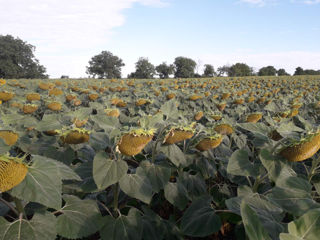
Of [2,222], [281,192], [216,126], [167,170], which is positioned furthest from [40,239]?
[216,126]

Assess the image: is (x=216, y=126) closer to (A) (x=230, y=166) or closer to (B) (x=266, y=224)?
(A) (x=230, y=166)

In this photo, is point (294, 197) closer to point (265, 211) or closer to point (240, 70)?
point (265, 211)

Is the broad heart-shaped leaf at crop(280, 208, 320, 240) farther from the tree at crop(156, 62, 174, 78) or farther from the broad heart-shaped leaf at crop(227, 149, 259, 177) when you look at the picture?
the tree at crop(156, 62, 174, 78)

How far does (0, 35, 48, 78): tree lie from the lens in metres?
50.8

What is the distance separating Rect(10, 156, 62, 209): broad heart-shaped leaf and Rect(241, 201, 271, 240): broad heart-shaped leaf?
0.66 metres

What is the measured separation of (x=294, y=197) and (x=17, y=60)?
6069 cm

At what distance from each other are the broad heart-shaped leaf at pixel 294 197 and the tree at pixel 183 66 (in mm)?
65804

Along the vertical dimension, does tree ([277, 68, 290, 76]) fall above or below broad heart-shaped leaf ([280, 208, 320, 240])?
above

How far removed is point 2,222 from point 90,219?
0.41 m

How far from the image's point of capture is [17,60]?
53719 millimetres

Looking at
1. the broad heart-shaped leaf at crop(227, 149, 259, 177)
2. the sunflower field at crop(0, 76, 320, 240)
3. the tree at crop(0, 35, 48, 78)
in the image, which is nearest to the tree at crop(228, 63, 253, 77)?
the tree at crop(0, 35, 48, 78)

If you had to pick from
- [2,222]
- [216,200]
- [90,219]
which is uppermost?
[2,222]

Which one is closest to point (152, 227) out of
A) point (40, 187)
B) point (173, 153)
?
point (173, 153)

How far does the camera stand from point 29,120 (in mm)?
2287
